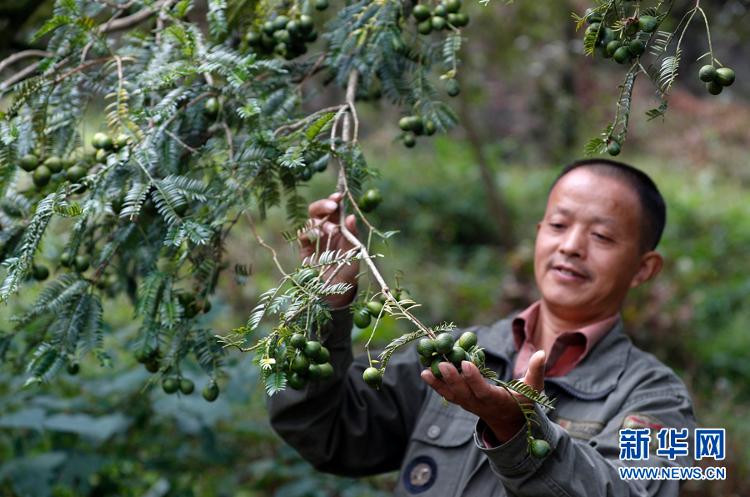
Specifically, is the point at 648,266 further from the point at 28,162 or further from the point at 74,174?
the point at 28,162

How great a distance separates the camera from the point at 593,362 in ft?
7.66

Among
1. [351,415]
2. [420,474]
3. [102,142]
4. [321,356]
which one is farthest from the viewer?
[351,415]

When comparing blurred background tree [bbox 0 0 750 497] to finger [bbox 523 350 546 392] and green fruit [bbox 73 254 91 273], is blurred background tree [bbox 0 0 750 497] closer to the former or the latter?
green fruit [bbox 73 254 91 273]

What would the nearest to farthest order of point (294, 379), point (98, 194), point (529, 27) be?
point (294, 379), point (98, 194), point (529, 27)

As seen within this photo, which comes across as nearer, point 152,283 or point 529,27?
point 152,283

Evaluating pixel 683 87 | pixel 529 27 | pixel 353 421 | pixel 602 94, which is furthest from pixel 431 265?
pixel 683 87

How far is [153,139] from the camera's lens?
207 centimetres

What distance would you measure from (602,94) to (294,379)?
854cm

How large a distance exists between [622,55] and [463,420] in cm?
107

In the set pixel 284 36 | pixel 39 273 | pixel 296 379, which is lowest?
pixel 39 273

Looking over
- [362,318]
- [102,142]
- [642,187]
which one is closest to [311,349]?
[362,318]

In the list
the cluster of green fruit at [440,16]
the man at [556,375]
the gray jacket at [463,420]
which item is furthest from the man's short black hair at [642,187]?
the cluster of green fruit at [440,16]

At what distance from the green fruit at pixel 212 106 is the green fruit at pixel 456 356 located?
0.95 m

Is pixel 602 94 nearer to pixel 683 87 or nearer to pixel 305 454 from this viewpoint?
pixel 683 87
